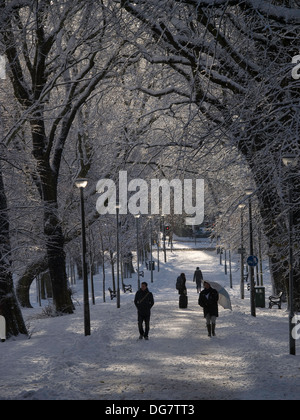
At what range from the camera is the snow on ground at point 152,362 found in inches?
322

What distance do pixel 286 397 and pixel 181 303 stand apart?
54.6ft

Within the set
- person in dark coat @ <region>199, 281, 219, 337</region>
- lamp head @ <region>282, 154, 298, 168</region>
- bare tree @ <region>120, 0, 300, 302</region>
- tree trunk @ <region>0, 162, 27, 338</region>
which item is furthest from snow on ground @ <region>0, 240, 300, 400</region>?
lamp head @ <region>282, 154, 298, 168</region>

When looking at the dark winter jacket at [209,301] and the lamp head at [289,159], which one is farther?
the dark winter jacket at [209,301]

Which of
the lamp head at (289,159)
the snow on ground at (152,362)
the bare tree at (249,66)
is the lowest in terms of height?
the snow on ground at (152,362)

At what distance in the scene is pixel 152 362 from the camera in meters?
11.0

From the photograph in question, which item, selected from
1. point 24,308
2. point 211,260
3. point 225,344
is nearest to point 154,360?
point 225,344

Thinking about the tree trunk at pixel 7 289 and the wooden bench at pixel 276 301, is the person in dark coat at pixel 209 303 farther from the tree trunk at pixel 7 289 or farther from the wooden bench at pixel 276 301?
the wooden bench at pixel 276 301

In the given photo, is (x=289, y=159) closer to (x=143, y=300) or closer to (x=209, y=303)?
(x=209, y=303)

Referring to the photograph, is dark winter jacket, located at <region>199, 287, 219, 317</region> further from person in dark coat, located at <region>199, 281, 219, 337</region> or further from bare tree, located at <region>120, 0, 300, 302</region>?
bare tree, located at <region>120, 0, 300, 302</region>

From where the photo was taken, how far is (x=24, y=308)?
29828 mm

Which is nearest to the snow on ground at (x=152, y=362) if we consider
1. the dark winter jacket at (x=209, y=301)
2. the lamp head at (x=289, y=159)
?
the dark winter jacket at (x=209, y=301)

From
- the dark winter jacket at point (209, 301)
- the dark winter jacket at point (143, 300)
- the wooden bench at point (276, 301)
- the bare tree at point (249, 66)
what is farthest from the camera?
the wooden bench at point (276, 301)
